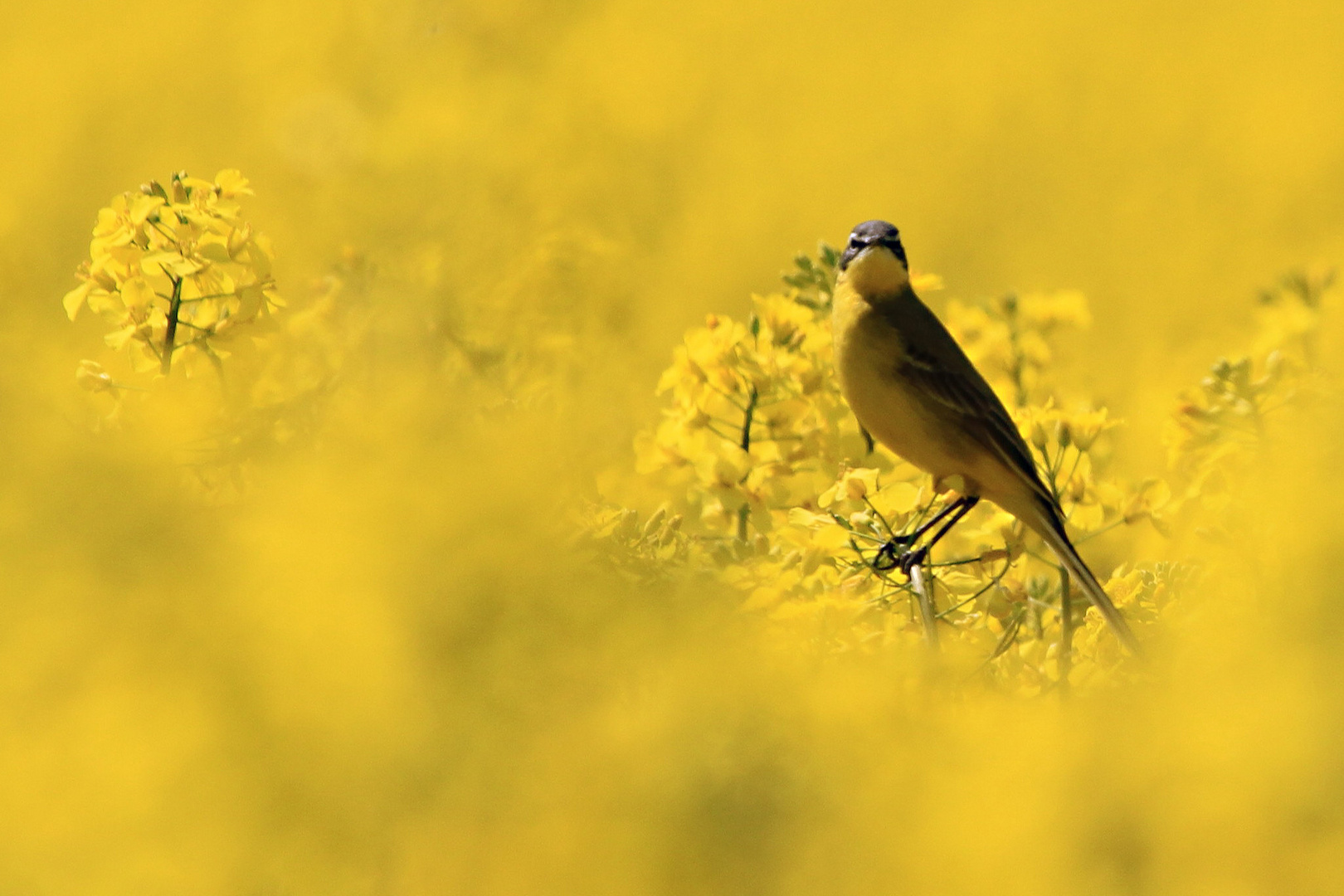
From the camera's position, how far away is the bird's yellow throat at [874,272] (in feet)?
8.16

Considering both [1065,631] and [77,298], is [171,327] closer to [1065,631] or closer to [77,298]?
[77,298]

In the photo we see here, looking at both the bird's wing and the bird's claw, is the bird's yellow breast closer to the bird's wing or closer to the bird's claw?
the bird's wing

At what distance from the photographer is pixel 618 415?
8.29 feet

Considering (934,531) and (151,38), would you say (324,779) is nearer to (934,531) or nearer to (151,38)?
(934,531)

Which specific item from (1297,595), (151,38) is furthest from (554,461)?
(151,38)

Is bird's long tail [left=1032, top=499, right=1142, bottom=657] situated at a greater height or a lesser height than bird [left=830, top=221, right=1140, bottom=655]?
lesser

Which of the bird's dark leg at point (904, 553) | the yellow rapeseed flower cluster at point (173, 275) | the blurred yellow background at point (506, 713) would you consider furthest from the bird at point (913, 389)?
the yellow rapeseed flower cluster at point (173, 275)

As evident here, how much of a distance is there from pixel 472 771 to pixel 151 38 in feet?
23.8

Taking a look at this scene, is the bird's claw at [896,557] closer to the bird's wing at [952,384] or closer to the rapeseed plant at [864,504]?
the rapeseed plant at [864,504]

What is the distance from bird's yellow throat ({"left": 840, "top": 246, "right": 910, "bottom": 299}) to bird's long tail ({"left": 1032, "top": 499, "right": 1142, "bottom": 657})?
1.81 feet

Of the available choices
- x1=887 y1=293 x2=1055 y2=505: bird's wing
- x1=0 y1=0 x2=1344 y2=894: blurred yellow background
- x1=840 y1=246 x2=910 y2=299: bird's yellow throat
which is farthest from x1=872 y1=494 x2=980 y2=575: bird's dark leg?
x1=840 y1=246 x2=910 y2=299: bird's yellow throat

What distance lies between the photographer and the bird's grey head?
249 cm

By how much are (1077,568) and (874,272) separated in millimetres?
737

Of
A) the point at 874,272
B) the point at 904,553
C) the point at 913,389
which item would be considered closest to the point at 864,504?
the point at 904,553
